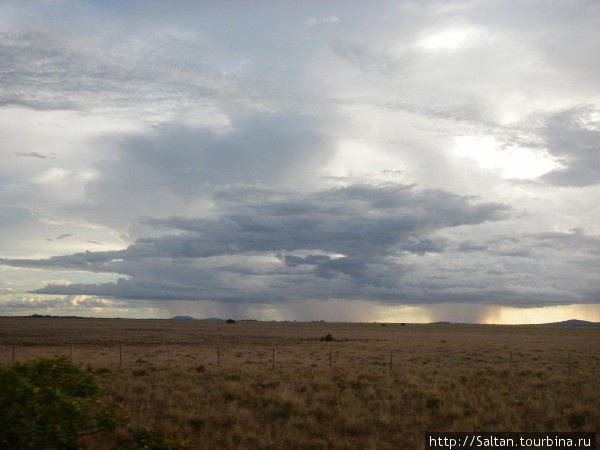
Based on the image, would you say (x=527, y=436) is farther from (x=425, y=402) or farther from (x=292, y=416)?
(x=292, y=416)

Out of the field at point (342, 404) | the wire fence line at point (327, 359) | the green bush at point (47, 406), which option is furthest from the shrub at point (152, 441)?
the wire fence line at point (327, 359)

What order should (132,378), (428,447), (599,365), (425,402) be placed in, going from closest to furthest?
(428,447) → (425,402) → (132,378) → (599,365)

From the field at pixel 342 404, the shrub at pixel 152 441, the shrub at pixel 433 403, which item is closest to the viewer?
the shrub at pixel 152 441

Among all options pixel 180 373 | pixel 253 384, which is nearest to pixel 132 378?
pixel 180 373

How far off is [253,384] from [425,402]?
26.1 feet

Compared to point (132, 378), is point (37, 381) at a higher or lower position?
higher

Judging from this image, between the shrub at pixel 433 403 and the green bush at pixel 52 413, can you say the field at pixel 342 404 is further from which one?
the green bush at pixel 52 413

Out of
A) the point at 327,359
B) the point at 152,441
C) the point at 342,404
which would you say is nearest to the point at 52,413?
the point at 152,441

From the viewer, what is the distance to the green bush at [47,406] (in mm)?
9445

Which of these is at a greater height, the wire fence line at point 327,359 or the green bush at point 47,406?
the green bush at point 47,406

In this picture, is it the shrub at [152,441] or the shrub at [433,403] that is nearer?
the shrub at [152,441]

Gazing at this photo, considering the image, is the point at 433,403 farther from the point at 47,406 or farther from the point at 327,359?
the point at 327,359

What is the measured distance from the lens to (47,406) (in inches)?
385

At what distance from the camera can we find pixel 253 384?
2606 centimetres
